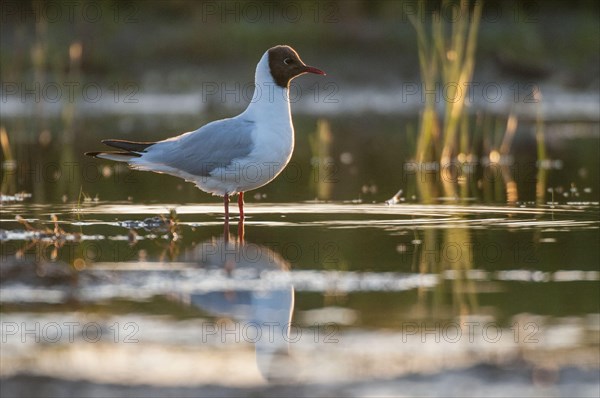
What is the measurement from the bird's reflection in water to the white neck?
1.36 meters

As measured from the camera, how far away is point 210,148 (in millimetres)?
9297

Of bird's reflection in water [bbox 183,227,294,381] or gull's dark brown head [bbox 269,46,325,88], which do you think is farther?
gull's dark brown head [bbox 269,46,325,88]

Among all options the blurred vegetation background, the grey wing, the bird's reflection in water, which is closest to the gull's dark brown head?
the grey wing

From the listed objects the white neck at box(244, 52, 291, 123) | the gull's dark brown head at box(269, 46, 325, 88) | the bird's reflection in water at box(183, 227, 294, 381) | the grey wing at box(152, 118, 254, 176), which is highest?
the gull's dark brown head at box(269, 46, 325, 88)

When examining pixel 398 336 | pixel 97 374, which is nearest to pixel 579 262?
pixel 398 336

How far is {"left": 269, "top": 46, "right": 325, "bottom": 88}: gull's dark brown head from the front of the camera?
974 centimetres

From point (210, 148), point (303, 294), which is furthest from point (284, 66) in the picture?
point (303, 294)

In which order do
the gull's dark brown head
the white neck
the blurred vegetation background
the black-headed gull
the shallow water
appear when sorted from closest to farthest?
the shallow water
the black-headed gull
the white neck
the gull's dark brown head
the blurred vegetation background

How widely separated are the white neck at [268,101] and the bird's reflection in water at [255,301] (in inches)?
53.5

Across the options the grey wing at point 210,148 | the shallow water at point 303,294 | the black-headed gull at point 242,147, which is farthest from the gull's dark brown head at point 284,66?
the shallow water at point 303,294

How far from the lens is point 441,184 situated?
12023 millimetres

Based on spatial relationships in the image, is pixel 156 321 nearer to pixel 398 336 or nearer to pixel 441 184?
pixel 398 336

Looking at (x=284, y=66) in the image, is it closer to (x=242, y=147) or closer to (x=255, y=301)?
(x=242, y=147)

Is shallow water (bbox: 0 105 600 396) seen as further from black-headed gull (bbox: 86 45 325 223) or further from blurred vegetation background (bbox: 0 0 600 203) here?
blurred vegetation background (bbox: 0 0 600 203)
